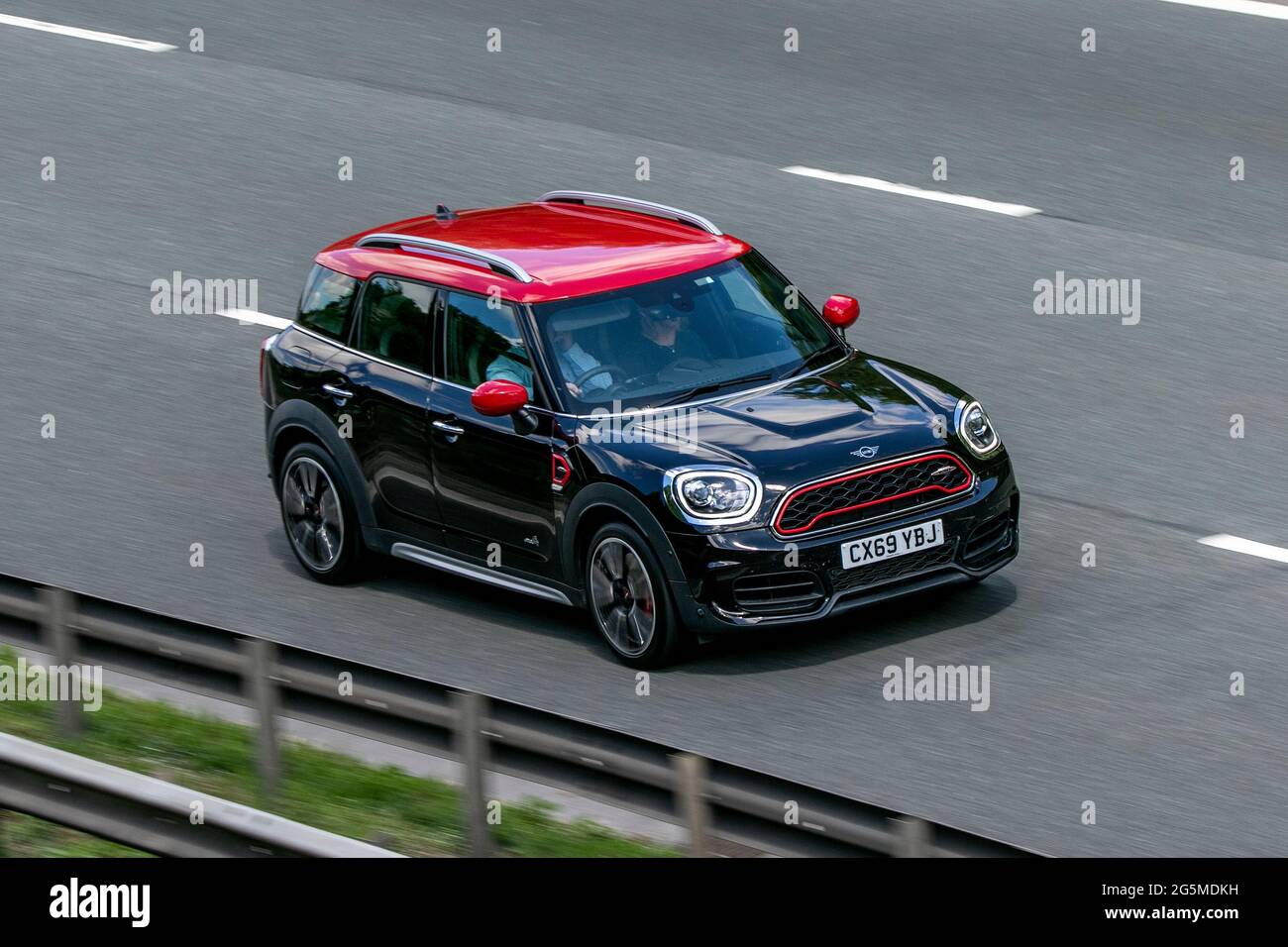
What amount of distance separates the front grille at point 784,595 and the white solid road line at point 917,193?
633cm

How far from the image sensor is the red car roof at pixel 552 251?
9.95 m

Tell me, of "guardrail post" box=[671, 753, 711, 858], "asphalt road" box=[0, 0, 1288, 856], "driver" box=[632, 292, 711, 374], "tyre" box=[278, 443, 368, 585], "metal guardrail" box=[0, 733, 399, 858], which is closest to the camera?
"metal guardrail" box=[0, 733, 399, 858]

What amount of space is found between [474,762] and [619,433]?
244 centimetres

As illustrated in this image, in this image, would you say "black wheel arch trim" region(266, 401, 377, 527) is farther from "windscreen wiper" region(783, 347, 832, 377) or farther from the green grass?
"windscreen wiper" region(783, 347, 832, 377)

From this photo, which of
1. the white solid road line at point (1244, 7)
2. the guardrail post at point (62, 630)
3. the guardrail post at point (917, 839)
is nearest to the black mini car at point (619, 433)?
the guardrail post at point (62, 630)

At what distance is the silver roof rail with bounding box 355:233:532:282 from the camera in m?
10.0

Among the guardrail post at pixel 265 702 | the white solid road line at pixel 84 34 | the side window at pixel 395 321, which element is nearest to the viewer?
the guardrail post at pixel 265 702

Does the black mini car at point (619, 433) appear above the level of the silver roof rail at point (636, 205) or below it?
below

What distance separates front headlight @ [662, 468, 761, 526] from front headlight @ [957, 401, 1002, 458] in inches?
42.2

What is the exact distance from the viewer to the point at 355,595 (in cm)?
1066

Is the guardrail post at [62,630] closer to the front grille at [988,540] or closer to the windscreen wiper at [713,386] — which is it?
the windscreen wiper at [713,386]

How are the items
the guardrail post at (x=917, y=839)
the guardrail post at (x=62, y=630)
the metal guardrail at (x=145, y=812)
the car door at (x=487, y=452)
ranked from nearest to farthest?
1. the guardrail post at (x=917, y=839)
2. the metal guardrail at (x=145, y=812)
3. the guardrail post at (x=62, y=630)
4. the car door at (x=487, y=452)

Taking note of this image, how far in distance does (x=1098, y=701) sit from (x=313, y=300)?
4534mm

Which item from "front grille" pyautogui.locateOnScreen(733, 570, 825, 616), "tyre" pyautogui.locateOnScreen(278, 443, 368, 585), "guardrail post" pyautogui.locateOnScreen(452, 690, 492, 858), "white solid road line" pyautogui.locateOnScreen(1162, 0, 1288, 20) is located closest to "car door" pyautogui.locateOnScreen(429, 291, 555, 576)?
"tyre" pyautogui.locateOnScreen(278, 443, 368, 585)
